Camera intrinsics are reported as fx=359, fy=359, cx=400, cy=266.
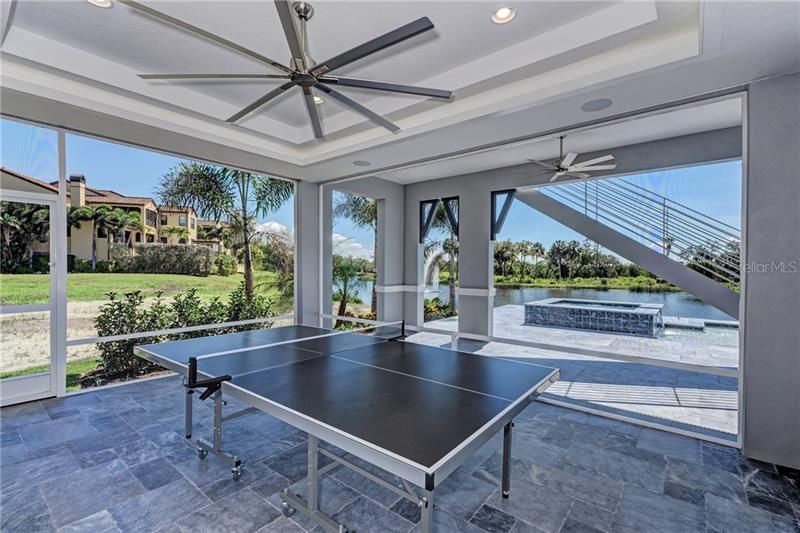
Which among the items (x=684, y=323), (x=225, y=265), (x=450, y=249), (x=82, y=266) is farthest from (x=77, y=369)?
(x=684, y=323)

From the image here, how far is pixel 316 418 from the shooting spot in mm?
1465

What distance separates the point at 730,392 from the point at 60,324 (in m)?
7.24

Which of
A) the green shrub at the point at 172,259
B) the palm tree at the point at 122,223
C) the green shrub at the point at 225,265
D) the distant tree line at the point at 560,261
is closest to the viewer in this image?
the palm tree at the point at 122,223

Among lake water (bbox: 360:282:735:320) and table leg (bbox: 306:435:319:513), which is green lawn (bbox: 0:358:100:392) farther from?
lake water (bbox: 360:282:735:320)

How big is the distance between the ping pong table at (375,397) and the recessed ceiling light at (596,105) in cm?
215

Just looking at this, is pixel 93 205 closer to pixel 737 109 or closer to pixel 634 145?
pixel 634 145

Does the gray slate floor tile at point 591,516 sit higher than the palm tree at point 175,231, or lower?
lower

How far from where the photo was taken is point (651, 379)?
177 inches

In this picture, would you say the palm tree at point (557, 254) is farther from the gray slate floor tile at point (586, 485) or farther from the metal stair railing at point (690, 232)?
the gray slate floor tile at point (586, 485)

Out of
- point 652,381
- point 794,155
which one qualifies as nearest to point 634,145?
point 794,155

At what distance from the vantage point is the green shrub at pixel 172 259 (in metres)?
4.58

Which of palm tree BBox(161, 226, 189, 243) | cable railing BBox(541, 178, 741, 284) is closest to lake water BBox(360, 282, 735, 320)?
cable railing BBox(541, 178, 741, 284)

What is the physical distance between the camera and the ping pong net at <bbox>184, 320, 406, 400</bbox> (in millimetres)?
2018

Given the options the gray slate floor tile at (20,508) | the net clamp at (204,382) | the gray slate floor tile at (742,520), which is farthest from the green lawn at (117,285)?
the gray slate floor tile at (742,520)
